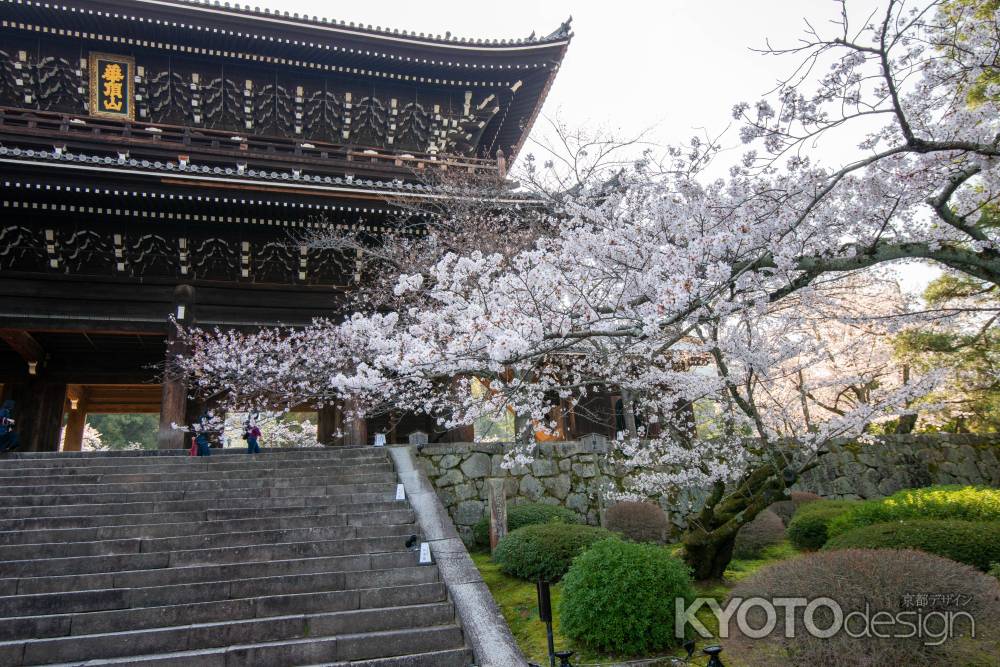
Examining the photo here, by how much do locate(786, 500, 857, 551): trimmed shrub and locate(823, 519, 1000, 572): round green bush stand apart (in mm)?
3299

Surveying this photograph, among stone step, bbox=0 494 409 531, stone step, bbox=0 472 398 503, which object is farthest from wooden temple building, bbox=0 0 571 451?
stone step, bbox=0 494 409 531

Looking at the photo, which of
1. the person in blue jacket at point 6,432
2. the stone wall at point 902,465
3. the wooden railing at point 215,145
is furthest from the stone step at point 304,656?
the stone wall at point 902,465

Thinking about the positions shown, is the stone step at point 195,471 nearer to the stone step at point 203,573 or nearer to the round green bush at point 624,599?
the stone step at point 203,573

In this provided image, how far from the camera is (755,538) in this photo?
32.0ft

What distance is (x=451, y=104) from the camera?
15.2 metres

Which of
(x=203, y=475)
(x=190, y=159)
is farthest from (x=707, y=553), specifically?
(x=190, y=159)

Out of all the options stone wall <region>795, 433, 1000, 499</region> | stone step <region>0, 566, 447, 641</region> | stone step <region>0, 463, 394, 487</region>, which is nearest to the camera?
stone step <region>0, 566, 447, 641</region>

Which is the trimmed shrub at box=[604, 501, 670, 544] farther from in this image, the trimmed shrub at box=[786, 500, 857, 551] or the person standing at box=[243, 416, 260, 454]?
the person standing at box=[243, 416, 260, 454]

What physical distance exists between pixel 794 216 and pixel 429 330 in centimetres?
500

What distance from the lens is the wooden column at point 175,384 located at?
10.9 m

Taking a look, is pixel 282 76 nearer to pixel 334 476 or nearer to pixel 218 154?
pixel 218 154

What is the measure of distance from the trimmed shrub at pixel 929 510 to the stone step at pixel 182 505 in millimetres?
6741

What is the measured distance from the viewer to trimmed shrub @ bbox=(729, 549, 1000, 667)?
3543 mm

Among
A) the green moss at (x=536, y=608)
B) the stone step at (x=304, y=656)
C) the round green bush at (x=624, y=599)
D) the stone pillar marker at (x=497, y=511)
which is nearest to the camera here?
the stone step at (x=304, y=656)
